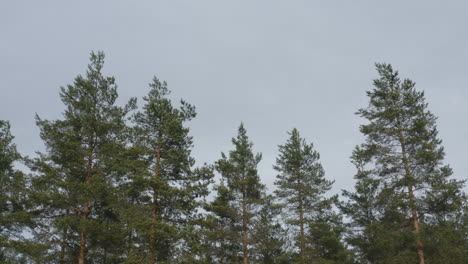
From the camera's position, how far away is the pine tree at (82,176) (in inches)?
707

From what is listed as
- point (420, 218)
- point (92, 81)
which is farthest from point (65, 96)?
point (420, 218)

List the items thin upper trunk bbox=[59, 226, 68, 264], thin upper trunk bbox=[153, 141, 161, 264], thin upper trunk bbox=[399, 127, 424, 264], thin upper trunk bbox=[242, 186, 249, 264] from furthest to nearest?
thin upper trunk bbox=[242, 186, 249, 264]
thin upper trunk bbox=[59, 226, 68, 264]
thin upper trunk bbox=[399, 127, 424, 264]
thin upper trunk bbox=[153, 141, 161, 264]

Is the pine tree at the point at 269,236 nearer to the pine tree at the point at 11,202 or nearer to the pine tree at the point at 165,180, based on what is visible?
the pine tree at the point at 165,180

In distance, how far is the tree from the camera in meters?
24.9

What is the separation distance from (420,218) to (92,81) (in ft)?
68.4

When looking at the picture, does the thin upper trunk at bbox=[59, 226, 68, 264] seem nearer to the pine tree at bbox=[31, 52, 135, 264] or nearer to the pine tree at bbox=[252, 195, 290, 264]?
the pine tree at bbox=[31, 52, 135, 264]

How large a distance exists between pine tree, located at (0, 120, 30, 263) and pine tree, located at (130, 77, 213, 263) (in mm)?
6162

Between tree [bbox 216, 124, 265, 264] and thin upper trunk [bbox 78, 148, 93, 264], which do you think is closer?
thin upper trunk [bbox 78, 148, 93, 264]

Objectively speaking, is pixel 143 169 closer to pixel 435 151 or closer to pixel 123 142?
pixel 123 142

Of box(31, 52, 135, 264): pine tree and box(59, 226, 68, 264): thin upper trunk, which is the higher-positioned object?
box(31, 52, 135, 264): pine tree

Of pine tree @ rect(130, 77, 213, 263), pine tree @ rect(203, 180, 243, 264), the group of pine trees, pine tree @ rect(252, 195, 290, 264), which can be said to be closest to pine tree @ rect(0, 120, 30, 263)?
the group of pine trees

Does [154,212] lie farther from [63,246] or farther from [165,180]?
[63,246]

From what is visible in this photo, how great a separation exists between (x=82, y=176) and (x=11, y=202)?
16.9 feet

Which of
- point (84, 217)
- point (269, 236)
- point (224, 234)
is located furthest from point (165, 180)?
point (269, 236)
